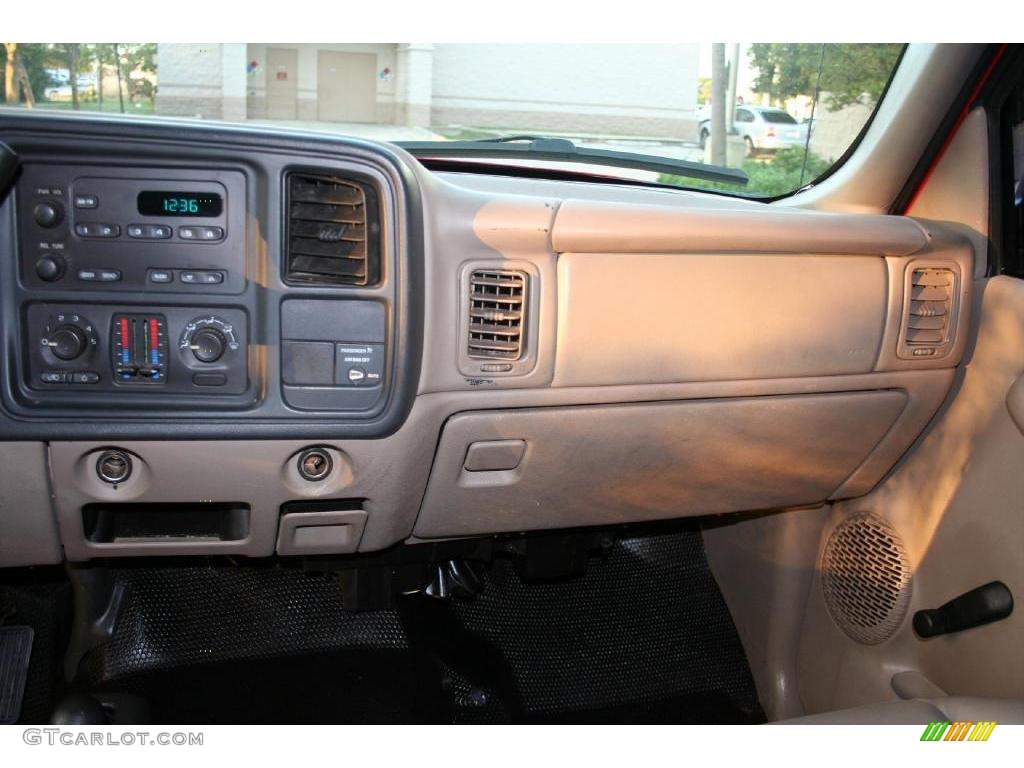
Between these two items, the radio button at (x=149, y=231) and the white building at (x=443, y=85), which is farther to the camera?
the white building at (x=443, y=85)

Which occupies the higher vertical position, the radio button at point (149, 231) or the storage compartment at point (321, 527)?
the radio button at point (149, 231)

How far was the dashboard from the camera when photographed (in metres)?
1.79

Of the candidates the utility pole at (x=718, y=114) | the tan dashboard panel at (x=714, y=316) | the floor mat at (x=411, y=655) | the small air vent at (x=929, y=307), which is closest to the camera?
the tan dashboard panel at (x=714, y=316)

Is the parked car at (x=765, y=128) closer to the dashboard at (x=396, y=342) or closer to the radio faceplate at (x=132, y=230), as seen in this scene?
the dashboard at (x=396, y=342)

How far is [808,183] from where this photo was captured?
2596 millimetres

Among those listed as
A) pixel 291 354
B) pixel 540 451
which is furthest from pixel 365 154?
pixel 540 451

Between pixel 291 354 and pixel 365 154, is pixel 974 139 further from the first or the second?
pixel 291 354

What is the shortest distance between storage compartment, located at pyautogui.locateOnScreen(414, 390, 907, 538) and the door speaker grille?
22 centimetres

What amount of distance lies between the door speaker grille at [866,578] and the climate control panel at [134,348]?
1.70 meters

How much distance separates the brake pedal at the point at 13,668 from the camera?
2287 millimetres

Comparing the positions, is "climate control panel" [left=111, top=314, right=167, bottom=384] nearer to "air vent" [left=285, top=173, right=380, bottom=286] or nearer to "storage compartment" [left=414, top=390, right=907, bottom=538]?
"air vent" [left=285, top=173, right=380, bottom=286]

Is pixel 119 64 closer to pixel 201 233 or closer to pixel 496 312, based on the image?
pixel 201 233
